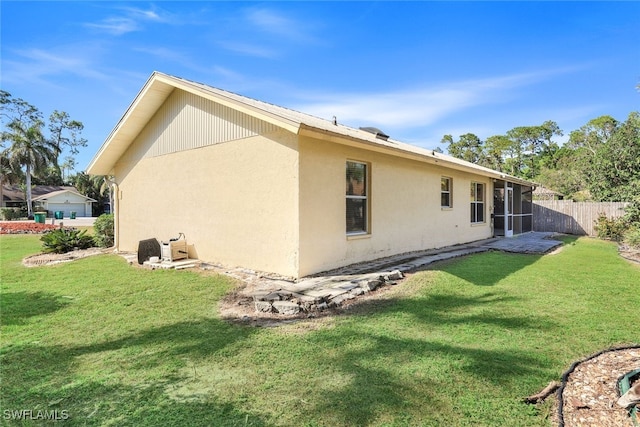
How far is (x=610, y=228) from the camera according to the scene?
51.5 ft

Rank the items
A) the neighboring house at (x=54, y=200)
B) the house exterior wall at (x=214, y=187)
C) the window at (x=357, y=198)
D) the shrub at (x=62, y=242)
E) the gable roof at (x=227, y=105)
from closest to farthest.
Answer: the gable roof at (x=227, y=105)
the house exterior wall at (x=214, y=187)
the window at (x=357, y=198)
the shrub at (x=62, y=242)
the neighboring house at (x=54, y=200)

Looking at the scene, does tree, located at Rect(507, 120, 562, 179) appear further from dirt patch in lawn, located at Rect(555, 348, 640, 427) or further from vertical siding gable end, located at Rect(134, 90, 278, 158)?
dirt patch in lawn, located at Rect(555, 348, 640, 427)

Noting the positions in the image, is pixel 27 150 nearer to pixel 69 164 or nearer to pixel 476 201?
pixel 69 164

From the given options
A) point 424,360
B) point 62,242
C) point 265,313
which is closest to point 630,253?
point 424,360

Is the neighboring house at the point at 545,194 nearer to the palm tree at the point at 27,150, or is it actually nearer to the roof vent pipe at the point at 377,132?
the roof vent pipe at the point at 377,132

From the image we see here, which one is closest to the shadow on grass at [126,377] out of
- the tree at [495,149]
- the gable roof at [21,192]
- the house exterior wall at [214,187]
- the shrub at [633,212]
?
the house exterior wall at [214,187]

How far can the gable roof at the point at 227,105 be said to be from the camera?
6250mm

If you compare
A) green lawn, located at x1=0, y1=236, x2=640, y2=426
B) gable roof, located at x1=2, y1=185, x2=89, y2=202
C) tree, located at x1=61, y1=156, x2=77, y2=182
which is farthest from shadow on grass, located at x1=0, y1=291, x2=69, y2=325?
tree, located at x1=61, y1=156, x2=77, y2=182

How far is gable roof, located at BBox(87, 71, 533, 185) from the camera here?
6250 mm

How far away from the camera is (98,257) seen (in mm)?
10211

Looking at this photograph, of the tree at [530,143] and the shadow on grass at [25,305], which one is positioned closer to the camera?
the shadow on grass at [25,305]

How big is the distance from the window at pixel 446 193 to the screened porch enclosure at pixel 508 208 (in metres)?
4.78

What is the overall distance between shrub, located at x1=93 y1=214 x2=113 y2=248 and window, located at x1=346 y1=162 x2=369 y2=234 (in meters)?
10.3

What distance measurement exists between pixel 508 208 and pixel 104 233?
17.4m
